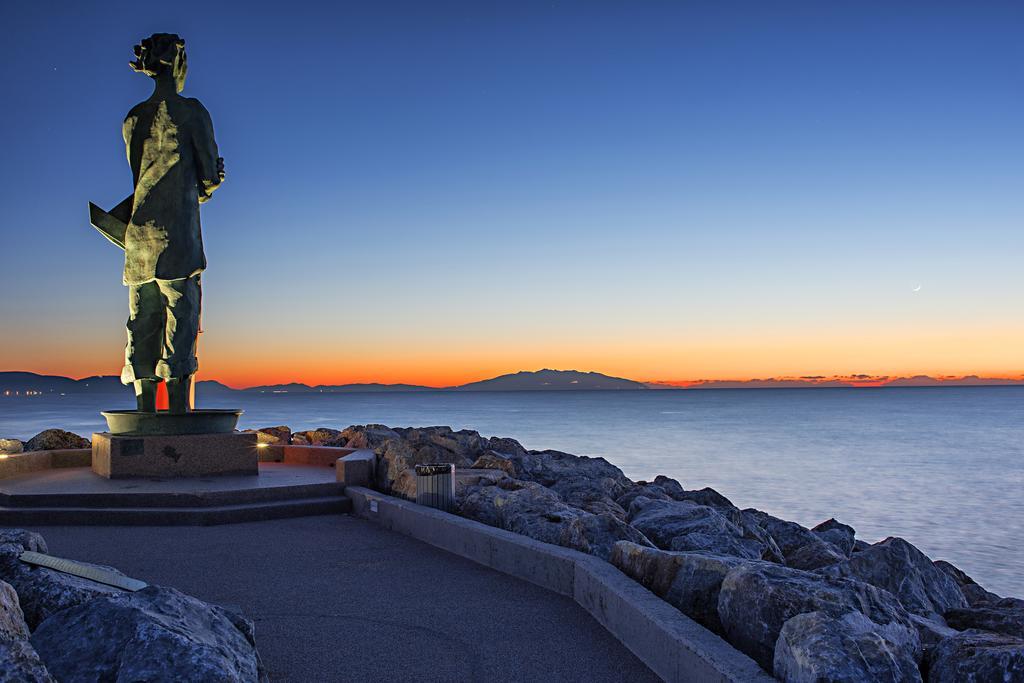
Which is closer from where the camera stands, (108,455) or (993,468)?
(108,455)

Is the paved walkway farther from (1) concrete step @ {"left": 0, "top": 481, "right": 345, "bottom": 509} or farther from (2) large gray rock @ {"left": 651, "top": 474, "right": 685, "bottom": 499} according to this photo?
(2) large gray rock @ {"left": 651, "top": 474, "right": 685, "bottom": 499}

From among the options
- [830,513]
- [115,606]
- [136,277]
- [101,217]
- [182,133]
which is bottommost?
[830,513]

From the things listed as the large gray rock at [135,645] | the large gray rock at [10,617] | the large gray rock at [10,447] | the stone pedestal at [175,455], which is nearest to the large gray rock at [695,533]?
the large gray rock at [135,645]

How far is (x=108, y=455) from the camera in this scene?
1012 centimetres

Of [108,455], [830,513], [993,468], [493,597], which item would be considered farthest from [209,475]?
[993,468]

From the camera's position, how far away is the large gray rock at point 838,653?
10.7 ft

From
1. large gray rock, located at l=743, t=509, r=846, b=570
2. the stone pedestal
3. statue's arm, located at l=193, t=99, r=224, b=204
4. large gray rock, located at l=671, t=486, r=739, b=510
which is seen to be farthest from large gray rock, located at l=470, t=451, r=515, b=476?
statue's arm, located at l=193, t=99, r=224, b=204

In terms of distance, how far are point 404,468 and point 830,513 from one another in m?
15.9

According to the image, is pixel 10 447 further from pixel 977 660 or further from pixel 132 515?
pixel 977 660

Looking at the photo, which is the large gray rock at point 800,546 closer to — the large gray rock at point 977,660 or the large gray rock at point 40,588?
the large gray rock at point 977,660

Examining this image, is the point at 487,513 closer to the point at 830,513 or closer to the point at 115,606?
the point at 115,606

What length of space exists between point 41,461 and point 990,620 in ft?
37.1

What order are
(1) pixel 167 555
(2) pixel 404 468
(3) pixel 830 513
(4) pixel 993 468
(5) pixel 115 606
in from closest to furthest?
(5) pixel 115 606 < (1) pixel 167 555 < (2) pixel 404 468 < (3) pixel 830 513 < (4) pixel 993 468

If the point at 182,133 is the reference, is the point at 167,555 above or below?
below
